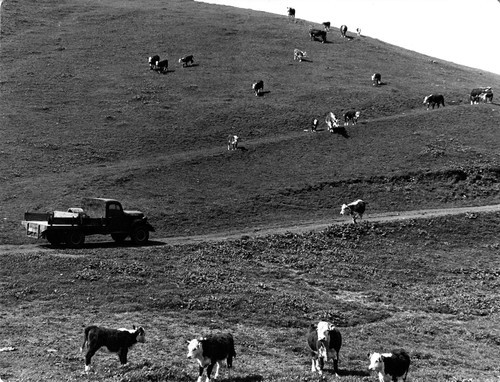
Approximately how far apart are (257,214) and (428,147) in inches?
Answer: 843

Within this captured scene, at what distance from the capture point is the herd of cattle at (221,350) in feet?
61.1

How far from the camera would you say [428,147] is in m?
61.4

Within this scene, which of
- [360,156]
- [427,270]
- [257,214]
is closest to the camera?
[427,270]

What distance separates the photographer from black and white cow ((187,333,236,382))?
1847 centimetres

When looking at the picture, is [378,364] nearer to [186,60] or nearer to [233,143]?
[233,143]

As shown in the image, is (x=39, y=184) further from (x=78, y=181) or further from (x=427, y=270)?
(x=427, y=270)

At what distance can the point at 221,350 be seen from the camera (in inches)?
749

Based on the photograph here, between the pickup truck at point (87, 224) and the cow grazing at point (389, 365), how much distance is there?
24403mm

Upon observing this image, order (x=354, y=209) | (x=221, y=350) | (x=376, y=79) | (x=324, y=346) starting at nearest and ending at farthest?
(x=221, y=350) < (x=324, y=346) < (x=354, y=209) < (x=376, y=79)

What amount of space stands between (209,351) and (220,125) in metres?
50.5

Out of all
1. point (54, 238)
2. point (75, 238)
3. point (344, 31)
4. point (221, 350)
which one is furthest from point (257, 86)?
point (221, 350)

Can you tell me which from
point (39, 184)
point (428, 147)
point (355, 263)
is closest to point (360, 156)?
point (428, 147)

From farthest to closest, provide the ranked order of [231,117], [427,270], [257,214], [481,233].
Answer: [231,117] → [257,214] → [481,233] → [427,270]

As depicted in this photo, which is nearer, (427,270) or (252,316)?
(252,316)
